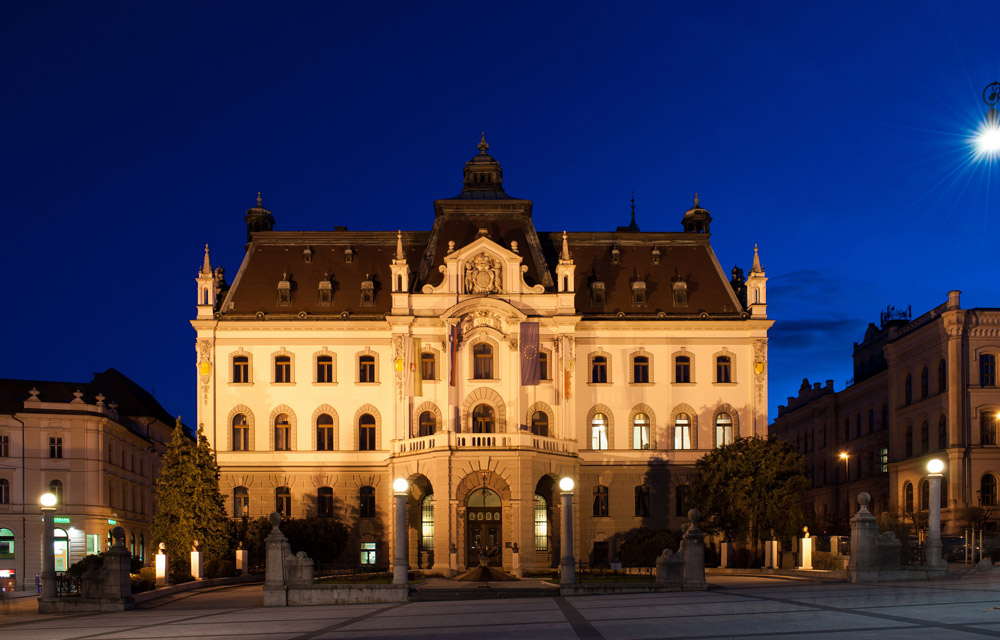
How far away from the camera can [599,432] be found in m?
68.3

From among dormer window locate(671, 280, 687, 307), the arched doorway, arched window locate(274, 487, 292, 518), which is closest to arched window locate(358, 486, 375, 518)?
arched window locate(274, 487, 292, 518)

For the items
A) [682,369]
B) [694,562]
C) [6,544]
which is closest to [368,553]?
[682,369]

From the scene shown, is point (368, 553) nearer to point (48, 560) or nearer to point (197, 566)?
point (197, 566)

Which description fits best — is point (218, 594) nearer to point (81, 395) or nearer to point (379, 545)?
point (379, 545)

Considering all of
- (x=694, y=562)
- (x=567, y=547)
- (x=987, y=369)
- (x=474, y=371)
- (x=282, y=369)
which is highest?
(x=282, y=369)

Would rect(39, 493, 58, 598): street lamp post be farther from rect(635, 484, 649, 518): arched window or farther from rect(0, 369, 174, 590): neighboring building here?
rect(0, 369, 174, 590): neighboring building

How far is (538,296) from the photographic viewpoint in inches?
2613

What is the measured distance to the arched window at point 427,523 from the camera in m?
65.0

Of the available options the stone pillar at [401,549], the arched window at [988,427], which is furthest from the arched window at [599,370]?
the stone pillar at [401,549]

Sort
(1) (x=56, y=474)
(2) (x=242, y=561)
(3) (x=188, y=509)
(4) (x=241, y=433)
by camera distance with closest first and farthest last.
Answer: (3) (x=188, y=509)
(2) (x=242, y=561)
(4) (x=241, y=433)
(1) (x=56, y=474)

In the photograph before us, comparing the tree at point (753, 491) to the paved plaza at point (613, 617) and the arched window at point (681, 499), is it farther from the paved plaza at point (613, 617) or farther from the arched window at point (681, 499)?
the paved plaza at point (613, 617)

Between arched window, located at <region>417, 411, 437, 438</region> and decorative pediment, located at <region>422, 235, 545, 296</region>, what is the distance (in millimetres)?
7021

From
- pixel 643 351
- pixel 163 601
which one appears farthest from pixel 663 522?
Result: pixel 163 601

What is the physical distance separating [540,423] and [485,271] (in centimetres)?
900
